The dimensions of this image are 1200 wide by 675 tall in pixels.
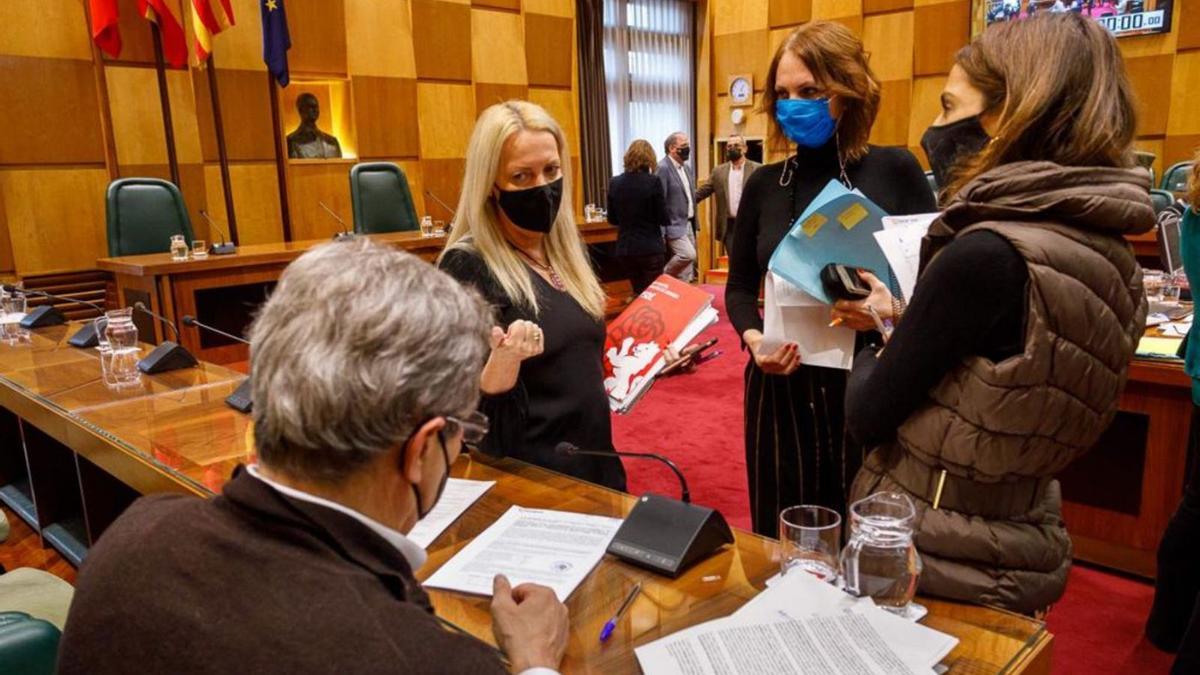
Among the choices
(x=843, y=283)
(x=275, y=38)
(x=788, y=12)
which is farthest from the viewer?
(x=788, y=12)

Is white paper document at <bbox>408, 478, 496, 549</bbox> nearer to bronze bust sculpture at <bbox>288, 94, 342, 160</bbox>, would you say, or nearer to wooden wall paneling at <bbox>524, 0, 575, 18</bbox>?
bronze bust sculpture at <bbox>288, 94, 342, 160</bbox>

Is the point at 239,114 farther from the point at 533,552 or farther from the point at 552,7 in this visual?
the point at 533,552

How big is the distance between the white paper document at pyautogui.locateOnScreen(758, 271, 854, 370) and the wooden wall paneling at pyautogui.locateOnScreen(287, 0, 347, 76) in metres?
5.47

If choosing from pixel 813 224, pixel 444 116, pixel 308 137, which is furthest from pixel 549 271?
pixel 444 116

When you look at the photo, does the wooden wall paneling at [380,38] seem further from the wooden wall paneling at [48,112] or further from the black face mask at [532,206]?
the black face mask at [532,206]

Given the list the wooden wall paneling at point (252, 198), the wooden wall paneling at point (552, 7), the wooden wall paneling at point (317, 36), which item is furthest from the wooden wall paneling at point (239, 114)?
the wooden wall paneling at point (552, 7)

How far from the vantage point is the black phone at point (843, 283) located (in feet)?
5.27

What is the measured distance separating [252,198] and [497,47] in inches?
102

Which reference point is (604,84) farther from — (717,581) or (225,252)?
(717,581)

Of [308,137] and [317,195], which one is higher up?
[308,137]

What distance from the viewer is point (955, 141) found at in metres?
1.35

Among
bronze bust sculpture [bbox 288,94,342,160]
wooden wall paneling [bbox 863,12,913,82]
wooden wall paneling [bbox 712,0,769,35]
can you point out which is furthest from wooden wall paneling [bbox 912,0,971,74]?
bronze bust sculpture [bbox 288,94,342,160]

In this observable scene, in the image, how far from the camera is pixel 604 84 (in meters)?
8.30

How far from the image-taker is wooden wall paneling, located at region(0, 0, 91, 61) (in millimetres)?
5121
